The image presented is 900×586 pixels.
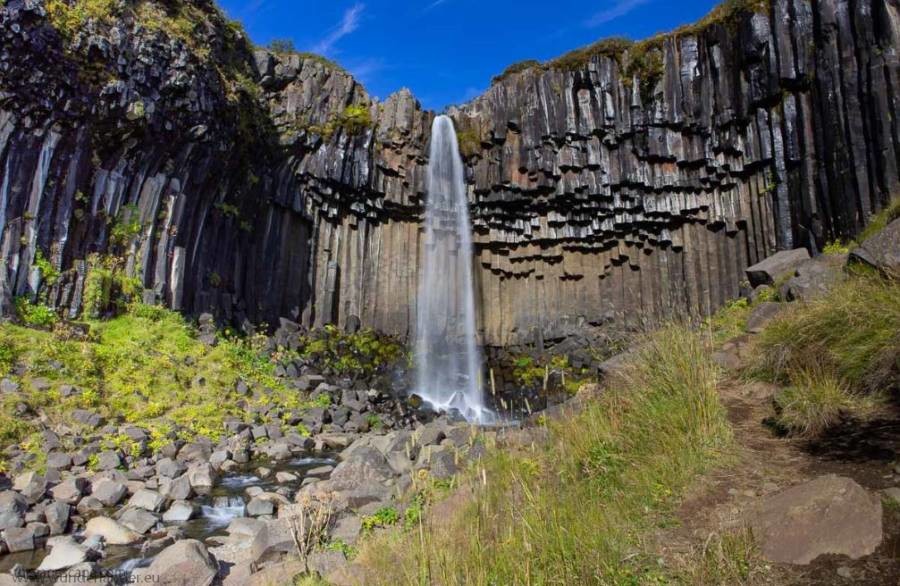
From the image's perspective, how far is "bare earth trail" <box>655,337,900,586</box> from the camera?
8.34ft

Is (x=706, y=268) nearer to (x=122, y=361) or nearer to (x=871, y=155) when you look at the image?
(x=871, y=155)

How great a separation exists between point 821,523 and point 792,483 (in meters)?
0.64

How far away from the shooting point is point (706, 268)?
62.8ft

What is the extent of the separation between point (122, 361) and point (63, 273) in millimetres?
2742

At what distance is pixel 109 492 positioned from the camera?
7.14 metres

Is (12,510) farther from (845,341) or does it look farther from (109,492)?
(845,341)

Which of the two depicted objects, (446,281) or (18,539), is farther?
(446,281)

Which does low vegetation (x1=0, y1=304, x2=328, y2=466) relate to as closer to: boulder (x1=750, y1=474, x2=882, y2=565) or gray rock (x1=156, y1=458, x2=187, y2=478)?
gray rock (x1=156, y1=458, x2=187, y2=478)

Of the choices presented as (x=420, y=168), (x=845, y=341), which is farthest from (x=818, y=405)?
(x=420, y=168)

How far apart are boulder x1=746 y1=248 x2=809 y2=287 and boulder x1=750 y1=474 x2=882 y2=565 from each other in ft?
37.0

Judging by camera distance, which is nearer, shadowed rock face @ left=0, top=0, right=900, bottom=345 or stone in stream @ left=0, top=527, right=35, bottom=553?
stone in stream @ left=0, top=527, right=35, bottom=553

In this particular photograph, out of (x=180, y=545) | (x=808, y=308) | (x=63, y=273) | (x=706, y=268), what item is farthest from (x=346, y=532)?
(x=706, y=268)

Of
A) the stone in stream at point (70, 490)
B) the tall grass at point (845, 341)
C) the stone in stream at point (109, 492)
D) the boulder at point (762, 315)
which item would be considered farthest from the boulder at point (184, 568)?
the boulder at point (762, 315)

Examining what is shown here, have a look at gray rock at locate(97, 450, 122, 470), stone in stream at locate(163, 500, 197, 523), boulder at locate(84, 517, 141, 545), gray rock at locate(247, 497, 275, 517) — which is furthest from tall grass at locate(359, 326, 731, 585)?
gray rock at locate(97, 450, 122, 470)
